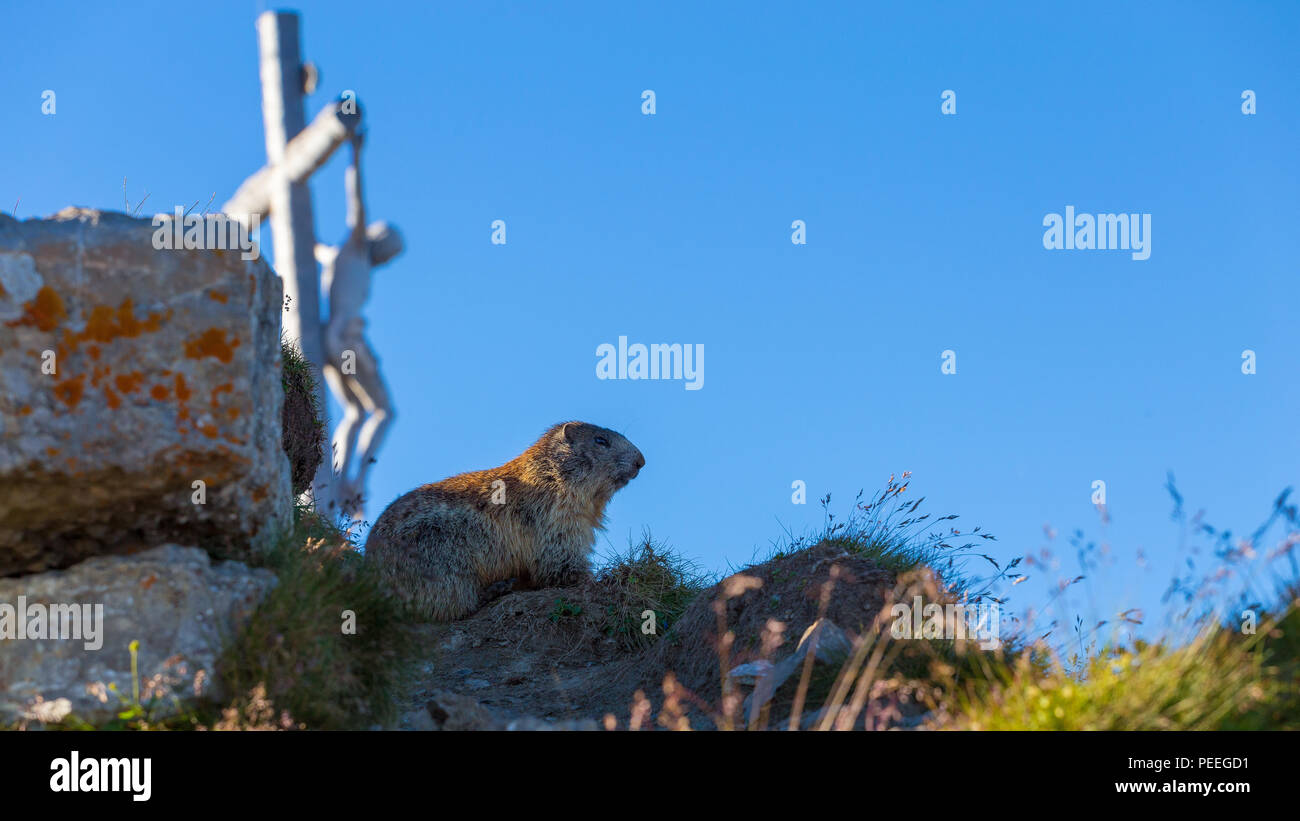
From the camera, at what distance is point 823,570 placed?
28.7 ft

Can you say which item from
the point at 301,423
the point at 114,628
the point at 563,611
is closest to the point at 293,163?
the point at 301,423

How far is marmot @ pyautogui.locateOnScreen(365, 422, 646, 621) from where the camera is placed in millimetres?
10742

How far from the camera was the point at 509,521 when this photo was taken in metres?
11.3

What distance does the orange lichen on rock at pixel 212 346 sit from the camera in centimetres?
600

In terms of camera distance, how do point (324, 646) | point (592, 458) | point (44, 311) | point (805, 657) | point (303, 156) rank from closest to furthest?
point (44, 311) < point (324, 646) < point (805, 657) < point (592, 458) < point (303, 156)

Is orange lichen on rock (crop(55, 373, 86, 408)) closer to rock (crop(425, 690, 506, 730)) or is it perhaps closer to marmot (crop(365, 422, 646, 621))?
rock (crop(425, 690, 506, 730))

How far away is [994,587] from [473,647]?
517cm

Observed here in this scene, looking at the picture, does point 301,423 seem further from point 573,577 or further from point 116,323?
point 116,323

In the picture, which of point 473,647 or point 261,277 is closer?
point 261,277

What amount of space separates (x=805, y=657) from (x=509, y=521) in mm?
4898

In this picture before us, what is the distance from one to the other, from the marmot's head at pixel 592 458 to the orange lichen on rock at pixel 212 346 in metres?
5.78

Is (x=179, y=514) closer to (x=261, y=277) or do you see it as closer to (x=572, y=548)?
(x=261, y=277)

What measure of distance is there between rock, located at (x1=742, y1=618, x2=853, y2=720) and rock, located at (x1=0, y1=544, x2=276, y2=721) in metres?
3.45
